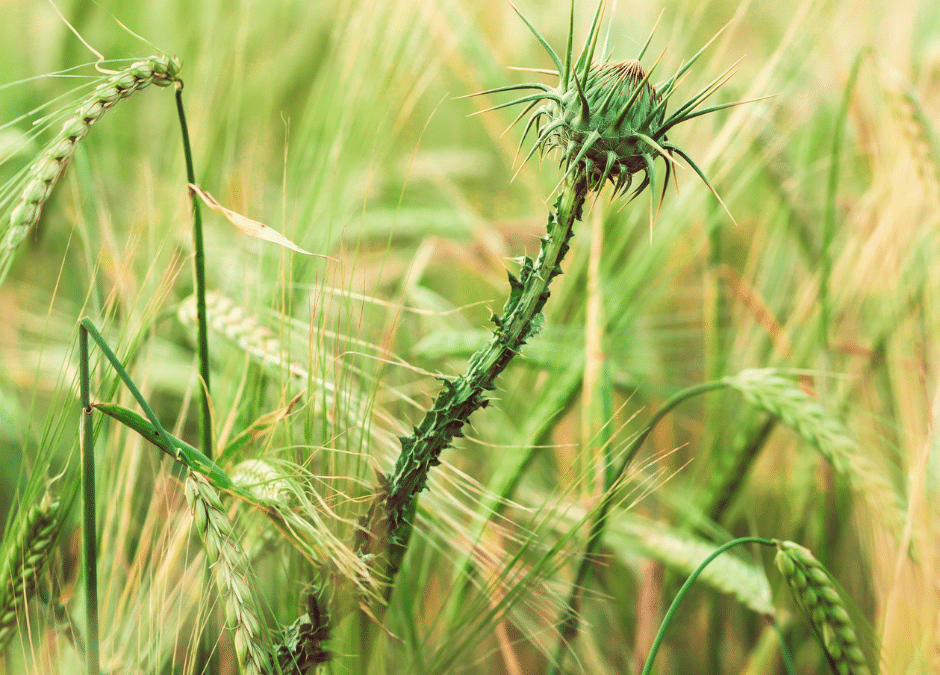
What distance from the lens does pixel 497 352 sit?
0.26 metres

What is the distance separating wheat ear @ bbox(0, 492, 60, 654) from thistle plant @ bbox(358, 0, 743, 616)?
0.22 metres

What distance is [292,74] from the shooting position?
1142 mm

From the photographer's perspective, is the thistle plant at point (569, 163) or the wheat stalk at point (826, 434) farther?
the wheat stalk at point (826, 434)

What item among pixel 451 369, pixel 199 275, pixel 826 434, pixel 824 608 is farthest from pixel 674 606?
pixel 451 369

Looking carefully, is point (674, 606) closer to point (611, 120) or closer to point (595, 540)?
point (595, 540)

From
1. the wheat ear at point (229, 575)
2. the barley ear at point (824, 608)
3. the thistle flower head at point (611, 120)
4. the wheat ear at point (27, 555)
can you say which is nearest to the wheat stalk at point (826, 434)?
the barley ear at point (824, 608)

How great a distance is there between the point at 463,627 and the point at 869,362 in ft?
2.11

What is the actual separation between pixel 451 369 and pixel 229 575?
1.50 ft

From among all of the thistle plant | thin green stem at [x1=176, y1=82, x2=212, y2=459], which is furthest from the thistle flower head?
thin green stem at [x1=176, y1=82, x2=212, y2=459]

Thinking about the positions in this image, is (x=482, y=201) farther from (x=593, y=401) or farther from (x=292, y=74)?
(x=593, y=401)

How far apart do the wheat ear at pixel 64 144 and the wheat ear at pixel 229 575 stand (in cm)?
15

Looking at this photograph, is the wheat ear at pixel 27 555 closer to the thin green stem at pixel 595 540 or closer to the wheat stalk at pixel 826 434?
the thin green stem at pixel 595 540

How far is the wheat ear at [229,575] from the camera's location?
270 millimetres

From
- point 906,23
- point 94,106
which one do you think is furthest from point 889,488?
point 906,23
